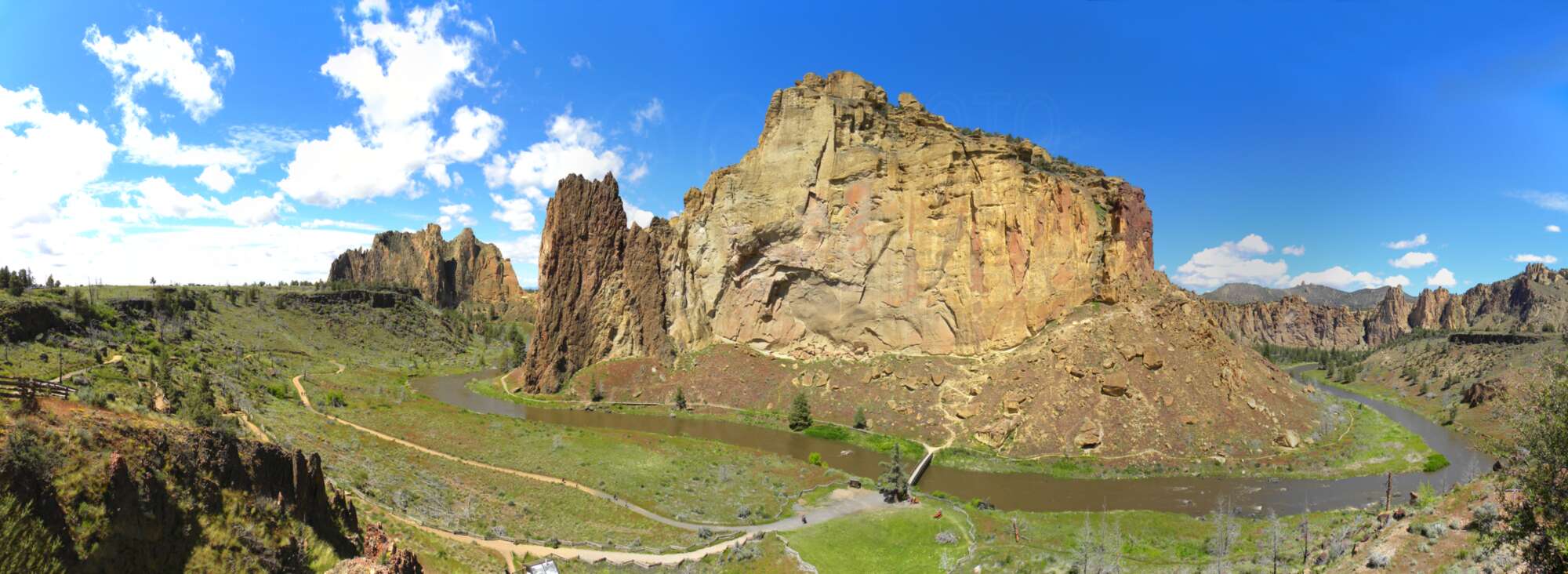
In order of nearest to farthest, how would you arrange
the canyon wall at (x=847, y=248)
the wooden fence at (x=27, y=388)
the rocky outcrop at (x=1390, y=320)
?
the wooden fence at (x=27, y=388), the canyon wall at (x=847, y=248), the rocky outcrop at (x=1390, y=320)

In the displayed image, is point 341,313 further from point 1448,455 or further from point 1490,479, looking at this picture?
point 1448,455

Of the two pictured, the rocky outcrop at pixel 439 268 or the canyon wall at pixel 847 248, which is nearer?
the canyon wall at pixel 847 248

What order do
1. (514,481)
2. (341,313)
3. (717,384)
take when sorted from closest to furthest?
(514,481) < (717,384) < (341,313)

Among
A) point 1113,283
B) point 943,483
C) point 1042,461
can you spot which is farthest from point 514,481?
point 1113,283

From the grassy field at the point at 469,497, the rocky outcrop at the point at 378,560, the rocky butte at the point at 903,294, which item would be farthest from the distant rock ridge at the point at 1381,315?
A: the rocky outcrop at the point at 378,560

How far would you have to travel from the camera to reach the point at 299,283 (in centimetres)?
12812

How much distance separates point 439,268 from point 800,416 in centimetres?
13670

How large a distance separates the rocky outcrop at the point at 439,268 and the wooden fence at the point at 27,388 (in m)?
149

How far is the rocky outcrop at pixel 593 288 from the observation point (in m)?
70.8

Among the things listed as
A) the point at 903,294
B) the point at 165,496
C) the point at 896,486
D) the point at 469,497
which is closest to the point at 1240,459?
the point at 896,486

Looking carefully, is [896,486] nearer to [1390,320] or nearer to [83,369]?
[83,369]

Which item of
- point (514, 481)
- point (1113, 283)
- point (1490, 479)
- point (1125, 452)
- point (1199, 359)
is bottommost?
point (514, 481)

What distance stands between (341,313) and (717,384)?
7660cm

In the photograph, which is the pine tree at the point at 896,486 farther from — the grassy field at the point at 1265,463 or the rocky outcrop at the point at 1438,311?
the rocky outcrop at the point at 1438,311
